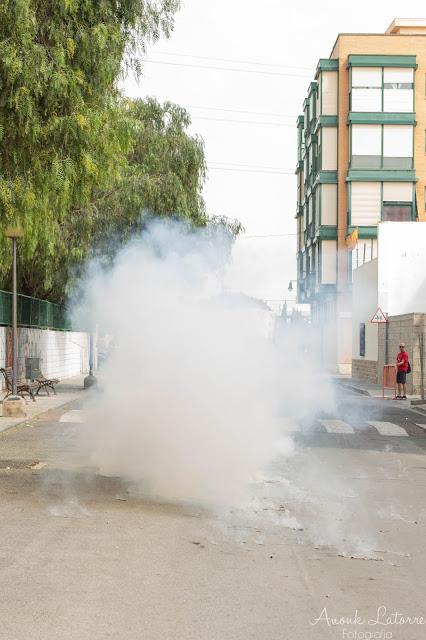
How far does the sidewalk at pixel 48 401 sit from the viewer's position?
19.9 metres

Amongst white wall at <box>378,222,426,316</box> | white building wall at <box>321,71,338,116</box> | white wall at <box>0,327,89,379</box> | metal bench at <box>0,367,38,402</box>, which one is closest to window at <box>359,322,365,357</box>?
white wall at <box>378,222,426,316</box>

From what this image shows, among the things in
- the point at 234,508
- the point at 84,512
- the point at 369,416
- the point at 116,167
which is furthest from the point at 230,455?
the point at 369,416

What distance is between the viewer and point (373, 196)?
2315 inches

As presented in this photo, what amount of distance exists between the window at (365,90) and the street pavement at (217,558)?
48020 millimetres

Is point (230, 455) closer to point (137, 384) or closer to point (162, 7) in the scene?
point (137, 384)

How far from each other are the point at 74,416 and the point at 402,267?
2167 cm

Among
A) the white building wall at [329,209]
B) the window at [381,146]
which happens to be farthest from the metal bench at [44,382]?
the window at [381,146]

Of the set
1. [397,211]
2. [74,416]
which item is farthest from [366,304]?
[74,416]

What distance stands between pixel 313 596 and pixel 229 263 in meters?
10.5

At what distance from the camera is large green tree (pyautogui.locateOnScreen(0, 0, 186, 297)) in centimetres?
1316

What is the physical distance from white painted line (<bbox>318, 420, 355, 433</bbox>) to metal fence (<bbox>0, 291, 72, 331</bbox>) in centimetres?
1330

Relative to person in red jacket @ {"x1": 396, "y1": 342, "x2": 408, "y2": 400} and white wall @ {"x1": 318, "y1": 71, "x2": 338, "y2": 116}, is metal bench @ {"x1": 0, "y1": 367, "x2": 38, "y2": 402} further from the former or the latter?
white wall @ {"x1": 318, "y1": 71, "x2": 338, "y2": 116}

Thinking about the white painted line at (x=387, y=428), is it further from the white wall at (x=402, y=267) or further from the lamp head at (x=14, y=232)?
the white wall at (x=402, y=267)

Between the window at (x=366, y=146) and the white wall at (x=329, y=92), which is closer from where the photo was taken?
the window at (x=366, y=146)
